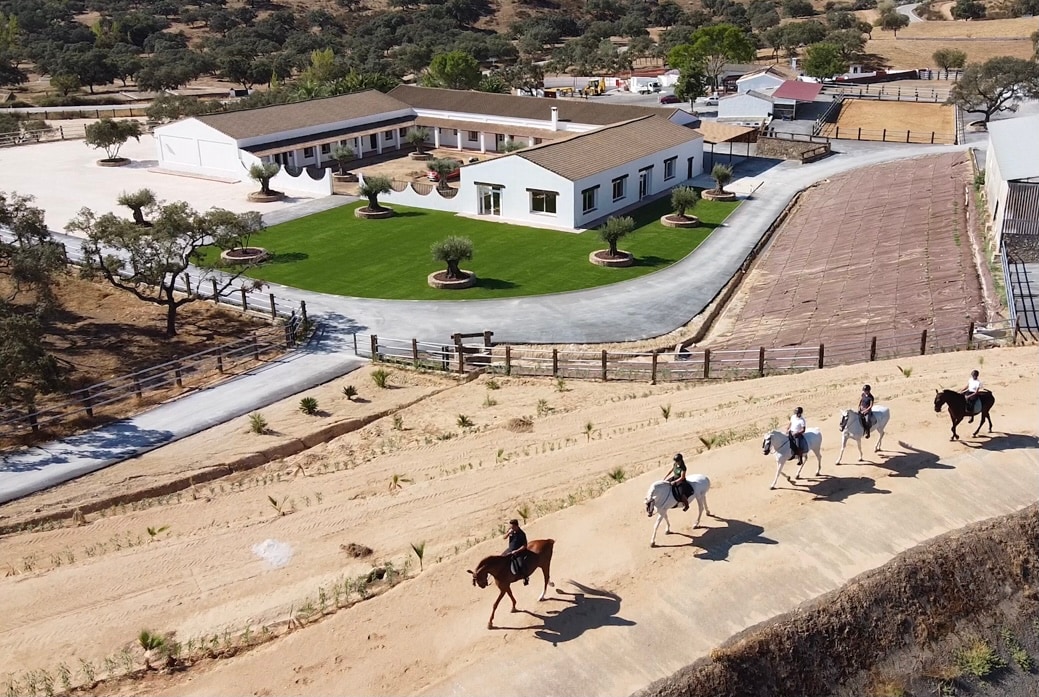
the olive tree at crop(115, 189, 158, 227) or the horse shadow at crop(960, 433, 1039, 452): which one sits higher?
the olive tree at crop(115, 189, 158, 227)

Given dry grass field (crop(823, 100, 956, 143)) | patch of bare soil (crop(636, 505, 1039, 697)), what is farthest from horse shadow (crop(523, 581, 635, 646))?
dry grass field (crop(823, 100, 956, 143))

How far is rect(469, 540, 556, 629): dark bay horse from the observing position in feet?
50.8

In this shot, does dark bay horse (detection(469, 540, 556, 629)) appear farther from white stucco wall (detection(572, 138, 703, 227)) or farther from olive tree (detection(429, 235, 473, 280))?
white stucco wall (detection(572, 138, 703, 227))

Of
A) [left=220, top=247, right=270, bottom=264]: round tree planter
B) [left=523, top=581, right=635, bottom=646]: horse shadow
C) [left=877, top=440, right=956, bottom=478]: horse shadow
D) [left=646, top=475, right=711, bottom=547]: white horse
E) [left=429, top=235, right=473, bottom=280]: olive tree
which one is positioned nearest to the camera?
[left=523, top=581, right=635, bottom=646]: horse shadow

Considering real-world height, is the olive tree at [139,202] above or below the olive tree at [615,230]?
above

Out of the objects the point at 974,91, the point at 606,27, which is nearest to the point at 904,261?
the point at 974,91

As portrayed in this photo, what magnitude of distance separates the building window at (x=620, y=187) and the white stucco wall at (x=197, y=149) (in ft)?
92.8

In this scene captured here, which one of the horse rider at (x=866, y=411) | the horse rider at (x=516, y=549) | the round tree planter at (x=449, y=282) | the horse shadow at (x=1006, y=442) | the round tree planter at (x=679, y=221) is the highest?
the horse rider at (x=866, y=411)

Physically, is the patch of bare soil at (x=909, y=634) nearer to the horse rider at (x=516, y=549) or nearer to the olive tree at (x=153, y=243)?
the horse rider at (x=516, y=549)

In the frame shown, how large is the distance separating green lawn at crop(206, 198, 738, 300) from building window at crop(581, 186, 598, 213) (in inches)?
97.8

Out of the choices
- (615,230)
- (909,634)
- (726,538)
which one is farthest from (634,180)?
(909,634)

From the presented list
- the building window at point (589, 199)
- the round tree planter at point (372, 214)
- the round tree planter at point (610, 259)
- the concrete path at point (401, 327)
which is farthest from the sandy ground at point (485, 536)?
the round tree planter at point (372, 214)

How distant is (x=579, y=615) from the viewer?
632 inches

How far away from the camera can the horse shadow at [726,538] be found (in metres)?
17.5
